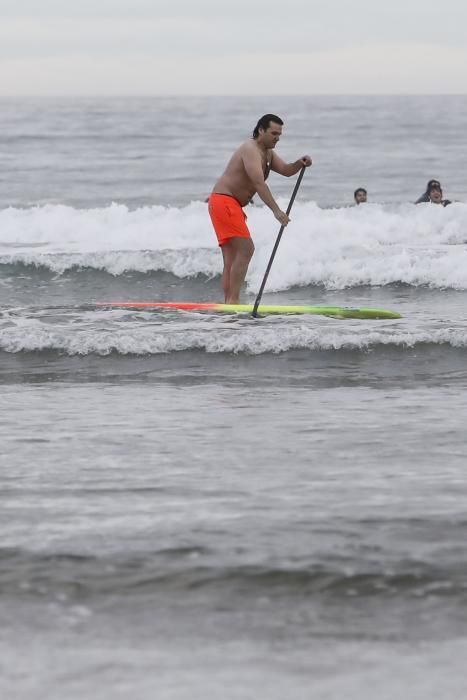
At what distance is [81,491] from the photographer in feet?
17.4

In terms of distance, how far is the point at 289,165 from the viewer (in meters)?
9.93

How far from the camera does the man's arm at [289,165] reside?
974 centimetres

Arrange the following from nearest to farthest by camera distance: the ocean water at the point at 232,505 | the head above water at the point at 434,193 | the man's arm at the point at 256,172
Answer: the ocean water at the point at 232,505 < the man's arm at the point at 256,172 < the head above water at the point at 434,193

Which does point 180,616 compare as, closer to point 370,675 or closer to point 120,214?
point 370,675

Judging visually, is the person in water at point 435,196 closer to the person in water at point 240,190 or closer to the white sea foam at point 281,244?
the white sea foam at point 281,244

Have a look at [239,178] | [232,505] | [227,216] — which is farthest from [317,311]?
[232,505]

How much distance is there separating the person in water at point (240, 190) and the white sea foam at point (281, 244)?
5170 millimetres

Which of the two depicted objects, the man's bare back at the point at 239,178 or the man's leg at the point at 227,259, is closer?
the man's bare back at the point at 239,178

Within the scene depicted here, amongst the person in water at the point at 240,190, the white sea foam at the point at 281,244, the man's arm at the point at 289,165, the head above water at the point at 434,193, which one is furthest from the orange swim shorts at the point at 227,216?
the head above water at the point at 434,193

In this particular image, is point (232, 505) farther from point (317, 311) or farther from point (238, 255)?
point (317, 311)

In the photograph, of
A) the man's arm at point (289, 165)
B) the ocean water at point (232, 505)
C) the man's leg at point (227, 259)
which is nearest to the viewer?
the ocean water at point (232, 505)

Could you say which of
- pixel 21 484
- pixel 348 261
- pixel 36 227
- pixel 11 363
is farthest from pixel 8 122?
pixel 21 484

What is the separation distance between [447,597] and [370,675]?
67 cm

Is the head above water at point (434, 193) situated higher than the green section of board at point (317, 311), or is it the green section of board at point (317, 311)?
the head above water at point (434, 193)
